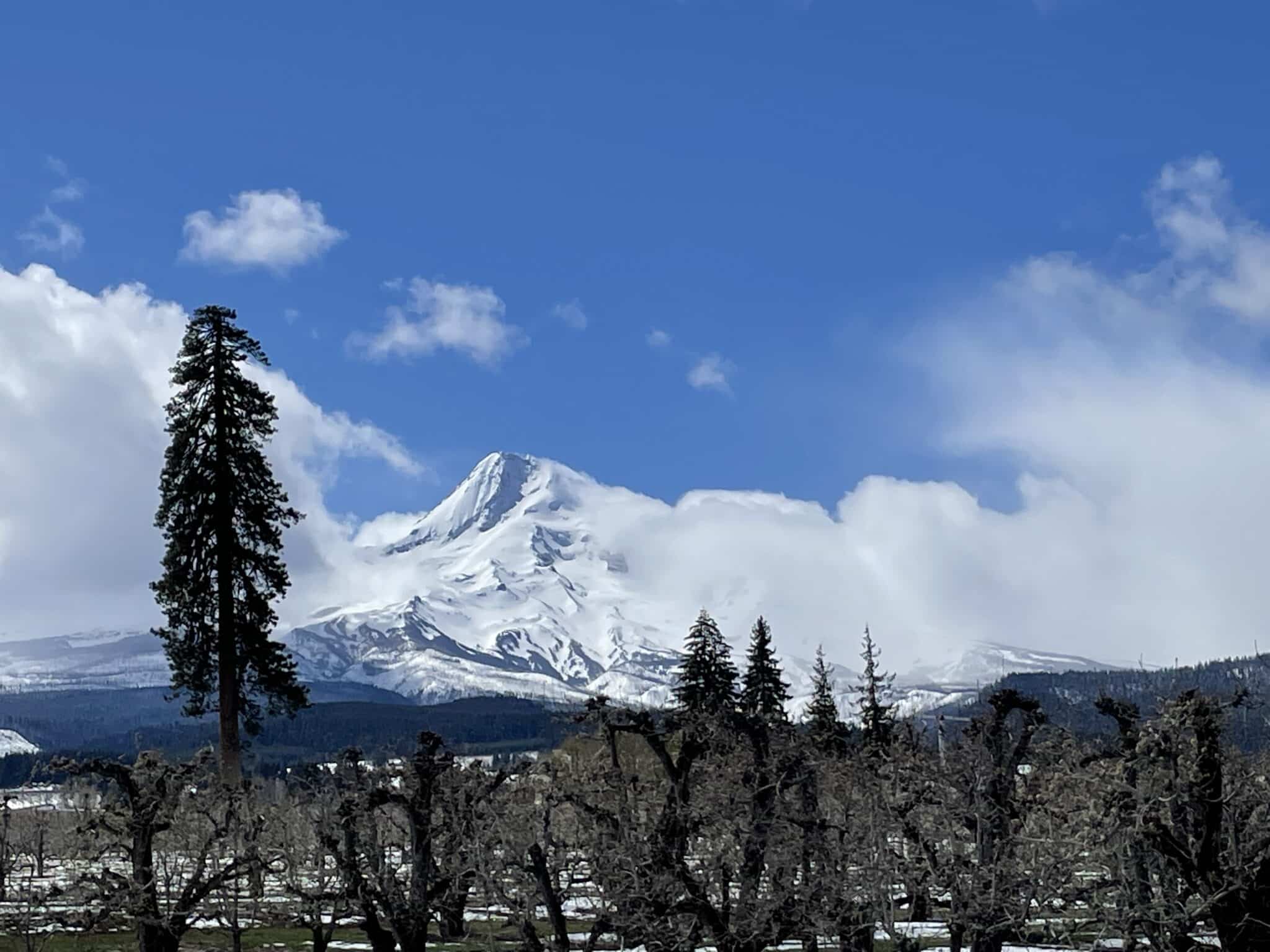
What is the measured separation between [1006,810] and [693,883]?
4810 millimetres

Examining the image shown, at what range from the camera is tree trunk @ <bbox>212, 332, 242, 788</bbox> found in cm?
3522

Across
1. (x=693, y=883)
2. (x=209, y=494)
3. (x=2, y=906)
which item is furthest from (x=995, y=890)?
(x=2, y=906)

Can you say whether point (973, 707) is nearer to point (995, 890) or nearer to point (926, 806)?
point (926, 806)

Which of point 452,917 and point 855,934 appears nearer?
point 855,934

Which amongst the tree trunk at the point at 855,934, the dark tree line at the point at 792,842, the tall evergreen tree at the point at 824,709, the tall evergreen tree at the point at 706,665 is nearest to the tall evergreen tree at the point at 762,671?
the tall evergreen tree at the point at 706,665

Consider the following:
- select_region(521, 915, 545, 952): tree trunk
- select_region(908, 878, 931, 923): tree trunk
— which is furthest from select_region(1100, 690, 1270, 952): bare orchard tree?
select_region(908, 878, 931, 923): tree trunk

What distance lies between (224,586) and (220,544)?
116 cm

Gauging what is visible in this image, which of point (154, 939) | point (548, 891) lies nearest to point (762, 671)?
point (154, 939)

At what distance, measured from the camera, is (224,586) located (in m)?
36.1

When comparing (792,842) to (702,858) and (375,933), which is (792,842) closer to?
(702,858)

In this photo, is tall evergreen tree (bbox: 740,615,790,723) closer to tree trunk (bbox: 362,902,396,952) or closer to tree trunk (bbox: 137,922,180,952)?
tree trunk (bbox: 362,902,396,952)

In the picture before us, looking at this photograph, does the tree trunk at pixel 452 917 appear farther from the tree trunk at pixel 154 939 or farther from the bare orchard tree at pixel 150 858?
the tree trunk at pixel 154 939

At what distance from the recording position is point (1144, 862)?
664 inches

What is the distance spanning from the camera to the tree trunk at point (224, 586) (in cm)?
3522
